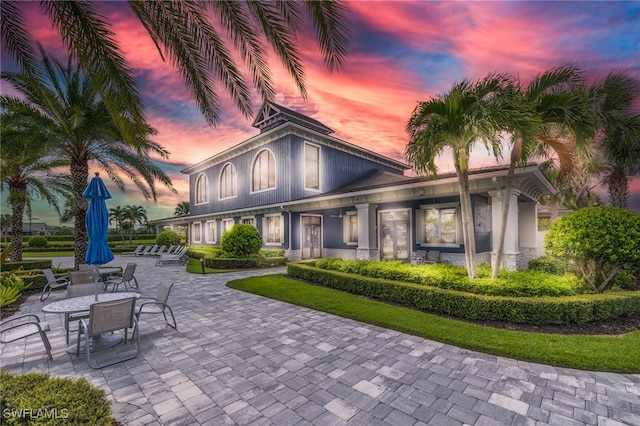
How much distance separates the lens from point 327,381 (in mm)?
3814

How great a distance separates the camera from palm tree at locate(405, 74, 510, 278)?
643cm

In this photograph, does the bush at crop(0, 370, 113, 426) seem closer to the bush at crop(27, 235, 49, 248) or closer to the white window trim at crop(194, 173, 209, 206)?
the white window trim at crop(194, 173, 209, 206)

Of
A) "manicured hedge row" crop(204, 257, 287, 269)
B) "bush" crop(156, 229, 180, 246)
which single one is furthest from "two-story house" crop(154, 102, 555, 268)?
"bush" crop(156, 229, 180, 246)

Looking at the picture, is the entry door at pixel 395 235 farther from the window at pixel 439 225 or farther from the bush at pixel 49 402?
the bush at pixel 49 402

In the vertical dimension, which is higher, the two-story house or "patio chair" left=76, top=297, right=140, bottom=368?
the two-story house

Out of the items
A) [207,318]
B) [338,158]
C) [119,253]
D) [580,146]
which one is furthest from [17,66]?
[119,253]

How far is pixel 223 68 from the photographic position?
4.61 meters

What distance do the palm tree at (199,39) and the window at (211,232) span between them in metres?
21.7

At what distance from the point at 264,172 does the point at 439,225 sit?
12715 millimetres

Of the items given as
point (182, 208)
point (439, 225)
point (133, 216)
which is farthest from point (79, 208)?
point (182, 208)

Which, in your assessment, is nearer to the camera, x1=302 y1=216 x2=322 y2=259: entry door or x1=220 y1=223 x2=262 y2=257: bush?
x1=220 y1=223 x2=262 y2=257: bush

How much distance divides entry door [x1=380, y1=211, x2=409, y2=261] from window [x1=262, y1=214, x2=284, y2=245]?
704 cm

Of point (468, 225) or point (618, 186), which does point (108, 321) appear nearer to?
point (468, 225)

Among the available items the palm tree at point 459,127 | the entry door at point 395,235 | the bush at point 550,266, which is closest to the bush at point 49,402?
the palm tree at point 459,127
